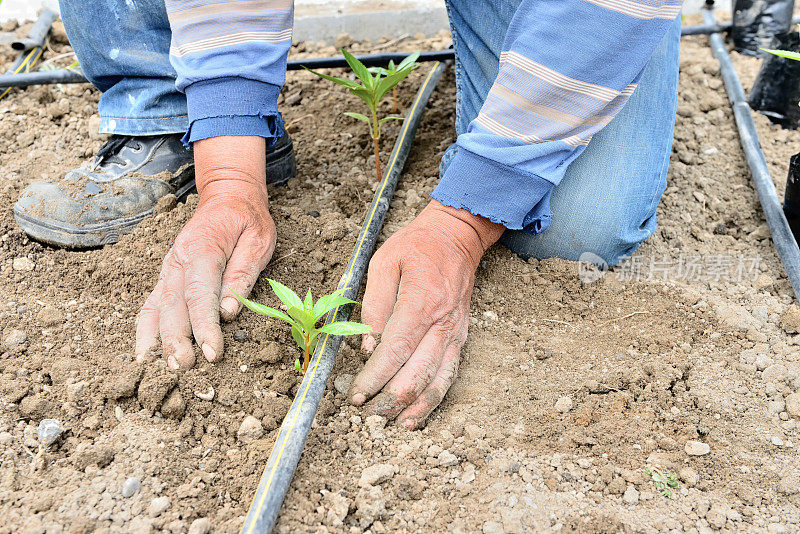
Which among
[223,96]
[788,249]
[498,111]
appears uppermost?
[498,111]

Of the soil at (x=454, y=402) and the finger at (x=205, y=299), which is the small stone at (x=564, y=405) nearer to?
the soil at (x=454, y=402)

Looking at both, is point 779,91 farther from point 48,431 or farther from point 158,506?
point 48,431

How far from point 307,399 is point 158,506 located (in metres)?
0.35

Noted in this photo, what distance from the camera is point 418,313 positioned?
1.50 m

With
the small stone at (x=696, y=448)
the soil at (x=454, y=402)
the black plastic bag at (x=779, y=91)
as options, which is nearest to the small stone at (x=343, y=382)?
the soil at (x=454, y=402)

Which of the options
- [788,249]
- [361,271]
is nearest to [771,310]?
[788,249]

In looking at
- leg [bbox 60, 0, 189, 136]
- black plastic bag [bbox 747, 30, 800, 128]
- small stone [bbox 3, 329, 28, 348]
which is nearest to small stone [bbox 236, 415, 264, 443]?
small stone [bbox 3, 329, 28, 348]

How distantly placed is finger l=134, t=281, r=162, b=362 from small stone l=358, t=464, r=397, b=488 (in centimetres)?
58

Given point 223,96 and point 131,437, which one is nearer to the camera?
point 131,437

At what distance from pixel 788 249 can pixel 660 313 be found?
0.51 m

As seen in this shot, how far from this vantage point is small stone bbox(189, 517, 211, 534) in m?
1.20

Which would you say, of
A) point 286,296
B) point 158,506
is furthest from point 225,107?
point 158,506

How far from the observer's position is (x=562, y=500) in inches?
51.8

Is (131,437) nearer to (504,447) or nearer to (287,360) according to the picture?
(287,360)
